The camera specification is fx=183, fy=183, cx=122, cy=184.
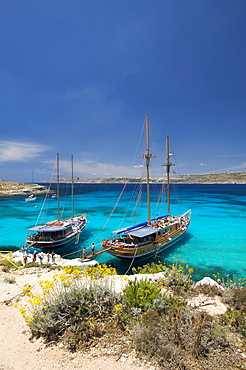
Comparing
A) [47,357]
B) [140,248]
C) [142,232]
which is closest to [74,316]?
[47,357]

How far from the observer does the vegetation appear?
410 centimetres

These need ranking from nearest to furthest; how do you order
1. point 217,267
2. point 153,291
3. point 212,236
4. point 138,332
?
point 138,332 < point 153,291 < point 217,267 < point 212,236

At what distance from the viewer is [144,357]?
4.16 metres

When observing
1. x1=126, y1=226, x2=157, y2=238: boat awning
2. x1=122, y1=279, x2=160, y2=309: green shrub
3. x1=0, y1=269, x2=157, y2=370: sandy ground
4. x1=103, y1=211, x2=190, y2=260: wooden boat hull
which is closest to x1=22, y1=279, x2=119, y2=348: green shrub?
x1=0, y1=269, x2=157, y2=370: sandy ground

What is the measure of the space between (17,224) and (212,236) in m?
34.1

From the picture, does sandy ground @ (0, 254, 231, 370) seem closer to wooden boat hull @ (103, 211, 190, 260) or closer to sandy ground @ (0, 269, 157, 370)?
sandy ground @ (0, 269, 157, 370)

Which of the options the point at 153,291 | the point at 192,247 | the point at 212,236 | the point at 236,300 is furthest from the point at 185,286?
the point at 212,236

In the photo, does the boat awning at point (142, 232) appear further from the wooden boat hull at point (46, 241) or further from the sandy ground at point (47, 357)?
the sandy ground at point (47, 357)

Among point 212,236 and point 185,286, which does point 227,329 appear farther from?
point 212,236

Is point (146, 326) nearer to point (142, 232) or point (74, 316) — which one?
point (74, 316)

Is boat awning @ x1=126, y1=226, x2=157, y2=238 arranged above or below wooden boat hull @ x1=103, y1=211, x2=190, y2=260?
above

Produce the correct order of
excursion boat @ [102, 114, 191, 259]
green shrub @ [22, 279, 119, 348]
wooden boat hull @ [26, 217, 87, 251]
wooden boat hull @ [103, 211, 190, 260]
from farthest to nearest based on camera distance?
wooden boat hull @ [26, 217, 87, 251], excursion boat @ [102, 114, 191, 259], wooden boat hull @ [103, 211, 190, 260], green shrub @ [22, 279, 119, 348]

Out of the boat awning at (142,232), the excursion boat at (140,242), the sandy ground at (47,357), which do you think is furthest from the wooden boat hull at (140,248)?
the sandy ground at (47,357)

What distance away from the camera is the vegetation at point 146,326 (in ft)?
13.4
